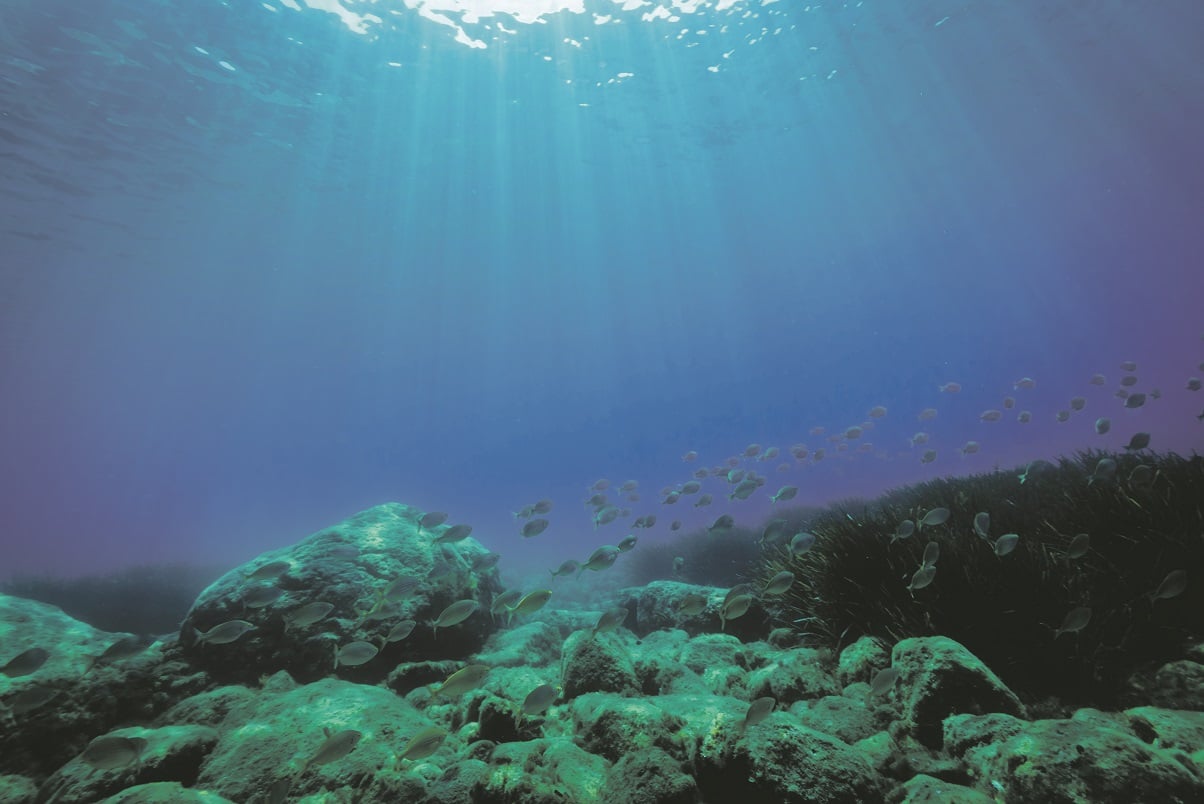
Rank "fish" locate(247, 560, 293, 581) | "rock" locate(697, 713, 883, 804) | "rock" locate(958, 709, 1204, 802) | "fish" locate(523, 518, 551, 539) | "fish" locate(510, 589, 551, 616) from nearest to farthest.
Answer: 1. "rock" locate(958, 709, 1204, 802)
2. "rock" locate(697, 713, 883, 804)
3. "fish" locate(510, 589, 551, 616)
4. "fish" locate(247, 560, 293, 581)
5. "fish" locate(523, 518, 551, 539)

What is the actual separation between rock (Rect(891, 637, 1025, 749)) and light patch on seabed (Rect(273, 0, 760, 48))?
3209 cm

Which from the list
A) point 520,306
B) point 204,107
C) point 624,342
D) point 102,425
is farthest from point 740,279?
point 102,425

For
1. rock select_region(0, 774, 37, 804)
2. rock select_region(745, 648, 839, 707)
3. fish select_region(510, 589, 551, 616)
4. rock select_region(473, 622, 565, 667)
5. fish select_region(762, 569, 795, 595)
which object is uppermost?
fish select_region(510, 589, 551, 616)

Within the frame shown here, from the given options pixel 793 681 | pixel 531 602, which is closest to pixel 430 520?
pixel 531 602

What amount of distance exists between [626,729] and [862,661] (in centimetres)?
237

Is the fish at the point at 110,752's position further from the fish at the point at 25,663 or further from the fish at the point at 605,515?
the fish at the point at 605,515

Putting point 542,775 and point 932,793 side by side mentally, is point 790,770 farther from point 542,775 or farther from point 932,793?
point 542,775

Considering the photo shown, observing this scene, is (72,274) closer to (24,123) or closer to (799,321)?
(24,123)

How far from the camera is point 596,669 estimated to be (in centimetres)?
459

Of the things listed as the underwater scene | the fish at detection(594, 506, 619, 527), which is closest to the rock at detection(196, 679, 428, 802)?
the underwater scene

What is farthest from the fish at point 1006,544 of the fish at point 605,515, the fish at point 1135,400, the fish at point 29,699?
the fish at point 1135,400

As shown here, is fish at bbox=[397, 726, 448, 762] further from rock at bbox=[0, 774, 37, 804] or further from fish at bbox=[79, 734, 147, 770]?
rock at bbox=[0, 774, 37, 804]

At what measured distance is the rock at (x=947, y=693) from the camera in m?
3.02

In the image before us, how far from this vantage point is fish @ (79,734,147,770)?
311 centimetres
